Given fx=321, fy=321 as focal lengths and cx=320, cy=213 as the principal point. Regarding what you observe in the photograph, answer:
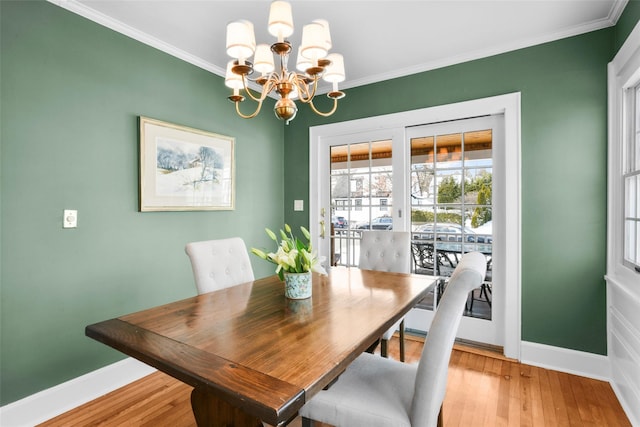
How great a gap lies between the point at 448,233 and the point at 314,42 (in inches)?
83.6

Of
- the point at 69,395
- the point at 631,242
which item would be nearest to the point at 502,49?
the point at 631,242

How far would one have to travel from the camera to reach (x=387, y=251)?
258 cm

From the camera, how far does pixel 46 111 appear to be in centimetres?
195

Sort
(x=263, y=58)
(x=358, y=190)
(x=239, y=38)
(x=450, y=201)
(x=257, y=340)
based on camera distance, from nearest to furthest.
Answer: (x=257, y=340)
(x=239, y=38)
(x=263, y=58)
(x=450, y=201)
(x=358, y=190)

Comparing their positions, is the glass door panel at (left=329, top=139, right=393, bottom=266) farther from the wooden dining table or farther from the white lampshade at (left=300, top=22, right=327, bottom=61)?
the white lampshade at (left=300, top=22, right=327, bottom=61)

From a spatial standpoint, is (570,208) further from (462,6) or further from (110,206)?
(110,206)

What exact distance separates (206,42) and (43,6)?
0.98 meters

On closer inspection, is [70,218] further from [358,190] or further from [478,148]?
[478,148]

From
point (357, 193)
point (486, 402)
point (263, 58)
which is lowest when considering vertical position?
point (486, 402)

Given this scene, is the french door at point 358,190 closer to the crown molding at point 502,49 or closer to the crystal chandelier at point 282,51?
the crown molding at point 502,49

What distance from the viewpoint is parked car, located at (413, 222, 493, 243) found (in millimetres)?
2842

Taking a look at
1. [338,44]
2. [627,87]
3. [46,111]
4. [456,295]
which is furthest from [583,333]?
[46,111]

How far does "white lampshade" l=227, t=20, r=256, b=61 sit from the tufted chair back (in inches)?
65.3

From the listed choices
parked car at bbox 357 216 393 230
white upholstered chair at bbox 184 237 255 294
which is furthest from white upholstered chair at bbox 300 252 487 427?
parked car at bbox 357 216 393 230
